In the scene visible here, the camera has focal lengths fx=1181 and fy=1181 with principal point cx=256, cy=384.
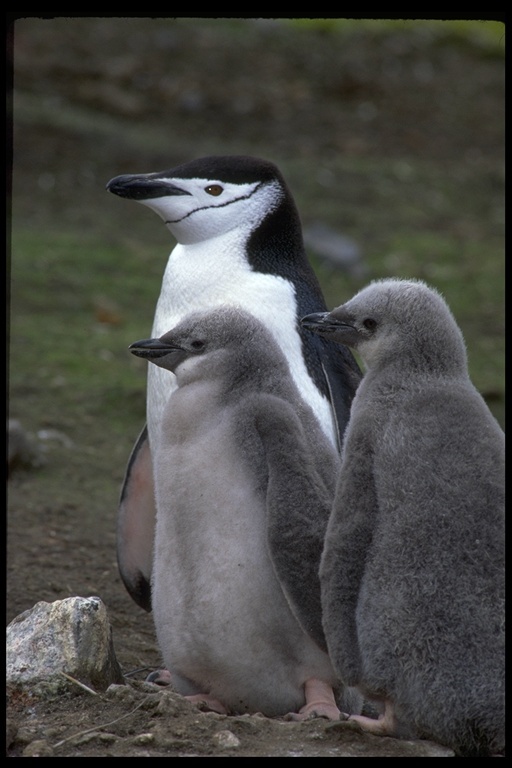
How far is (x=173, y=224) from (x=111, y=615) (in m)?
1.34

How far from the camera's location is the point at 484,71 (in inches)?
528

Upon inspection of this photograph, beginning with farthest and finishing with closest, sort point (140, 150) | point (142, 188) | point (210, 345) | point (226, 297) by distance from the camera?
1. point (140, 150)
2. point (142, 188)
3. point (226, 297)
4. point (210, 345)

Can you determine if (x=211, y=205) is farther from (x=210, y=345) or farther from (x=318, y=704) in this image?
(x=318, y=704)

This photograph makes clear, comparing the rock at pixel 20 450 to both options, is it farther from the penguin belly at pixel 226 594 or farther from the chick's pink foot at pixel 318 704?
the chick's pink foot at pixel 318 704

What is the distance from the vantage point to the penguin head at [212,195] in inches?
156

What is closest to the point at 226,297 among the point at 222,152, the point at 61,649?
the point at 61,649

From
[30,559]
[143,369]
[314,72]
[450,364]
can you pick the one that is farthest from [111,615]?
[314,72]

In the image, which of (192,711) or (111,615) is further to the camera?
(111,615)

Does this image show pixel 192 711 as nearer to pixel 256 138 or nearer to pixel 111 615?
pixel 111 615

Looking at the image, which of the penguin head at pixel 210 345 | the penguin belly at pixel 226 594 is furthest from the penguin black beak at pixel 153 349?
the penguin belly at pixel 226 594

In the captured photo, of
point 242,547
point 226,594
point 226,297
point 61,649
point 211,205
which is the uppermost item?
point 211,205

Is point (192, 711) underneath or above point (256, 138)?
underneath

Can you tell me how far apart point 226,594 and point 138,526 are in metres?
1.34

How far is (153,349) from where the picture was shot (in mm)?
3041
